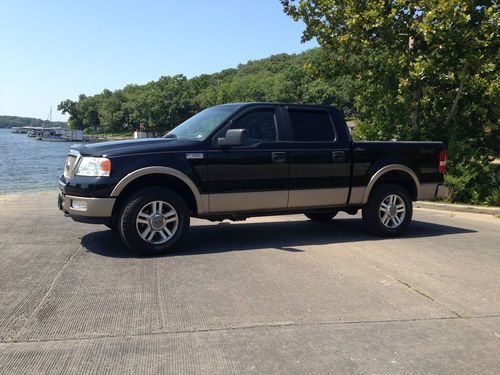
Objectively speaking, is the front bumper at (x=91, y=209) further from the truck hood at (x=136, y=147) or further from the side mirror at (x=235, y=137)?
the side mirror at (x=235, y=137)

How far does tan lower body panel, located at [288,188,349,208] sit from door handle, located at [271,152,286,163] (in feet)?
1.49

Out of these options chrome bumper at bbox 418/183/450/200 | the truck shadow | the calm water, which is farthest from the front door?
the calm water

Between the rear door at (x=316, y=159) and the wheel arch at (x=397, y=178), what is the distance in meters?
0.43

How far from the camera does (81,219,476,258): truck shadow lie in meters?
6.73

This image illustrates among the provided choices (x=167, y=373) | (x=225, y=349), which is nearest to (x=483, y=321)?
(x=225, y=349)

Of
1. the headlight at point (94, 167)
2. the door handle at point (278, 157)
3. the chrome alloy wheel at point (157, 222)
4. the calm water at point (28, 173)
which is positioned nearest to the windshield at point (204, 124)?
the door handle at point (278, 157)

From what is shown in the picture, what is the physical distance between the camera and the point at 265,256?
20.9 feet

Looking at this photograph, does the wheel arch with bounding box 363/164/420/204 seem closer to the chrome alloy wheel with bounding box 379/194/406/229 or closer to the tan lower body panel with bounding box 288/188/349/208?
the chrome alloy wheel with bounding box 379/194/406/229

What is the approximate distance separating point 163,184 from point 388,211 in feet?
11.3

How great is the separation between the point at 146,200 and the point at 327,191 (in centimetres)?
263

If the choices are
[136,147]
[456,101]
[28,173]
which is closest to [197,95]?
[28,173]

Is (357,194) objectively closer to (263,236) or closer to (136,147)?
(263,236)

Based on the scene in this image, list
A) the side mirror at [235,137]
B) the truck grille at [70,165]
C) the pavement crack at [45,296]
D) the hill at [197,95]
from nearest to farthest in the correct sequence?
the pavement crack at [45,296] → the side mirror at [235,137] → the truck grille at [70,165] → the hill at [197,95]

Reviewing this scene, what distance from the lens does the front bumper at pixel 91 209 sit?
19.6 feet
